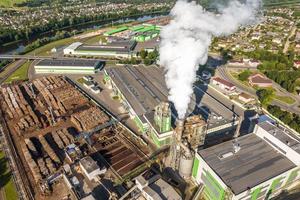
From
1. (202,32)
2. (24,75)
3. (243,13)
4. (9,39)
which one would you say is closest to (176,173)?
(202,32)

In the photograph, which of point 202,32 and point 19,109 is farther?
point 19,109

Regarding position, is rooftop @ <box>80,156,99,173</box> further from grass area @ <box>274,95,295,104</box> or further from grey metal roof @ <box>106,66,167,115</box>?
grass area @ <box>274,95,295,104</box>

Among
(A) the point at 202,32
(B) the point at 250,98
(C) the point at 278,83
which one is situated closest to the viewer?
(A) the point at 202,32

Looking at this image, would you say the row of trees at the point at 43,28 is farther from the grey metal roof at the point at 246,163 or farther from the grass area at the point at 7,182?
the grey metal roof at the point at 246,163

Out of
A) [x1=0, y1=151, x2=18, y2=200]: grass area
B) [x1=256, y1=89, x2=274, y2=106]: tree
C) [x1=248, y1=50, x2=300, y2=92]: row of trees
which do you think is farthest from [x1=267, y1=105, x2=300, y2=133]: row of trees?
[x1=0, y1=151, x2=18, y2=200]: grass area

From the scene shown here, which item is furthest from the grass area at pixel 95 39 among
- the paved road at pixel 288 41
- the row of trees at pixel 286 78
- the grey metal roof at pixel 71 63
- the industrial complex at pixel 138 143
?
the paved road at pixel 288 41

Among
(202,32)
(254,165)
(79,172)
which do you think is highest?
(202,32)

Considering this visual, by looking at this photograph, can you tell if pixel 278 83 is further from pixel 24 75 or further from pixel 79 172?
pixel 24 75
